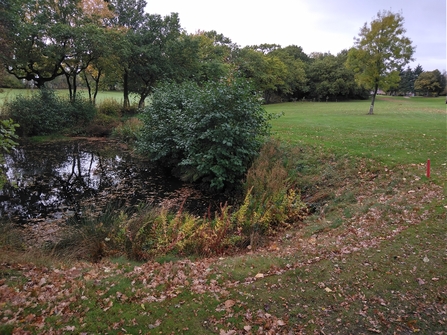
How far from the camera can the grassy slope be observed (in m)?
4.18

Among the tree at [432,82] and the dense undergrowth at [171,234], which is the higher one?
the tree at [432,82]

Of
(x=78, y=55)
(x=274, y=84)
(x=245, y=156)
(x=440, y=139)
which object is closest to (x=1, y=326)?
(x=245, y=156)

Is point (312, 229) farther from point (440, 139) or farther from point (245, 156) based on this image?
point (440, 139)

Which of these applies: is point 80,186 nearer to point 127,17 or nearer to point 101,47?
point 101,47

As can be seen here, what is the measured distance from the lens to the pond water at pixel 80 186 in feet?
35.6

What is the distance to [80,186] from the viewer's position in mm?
13633

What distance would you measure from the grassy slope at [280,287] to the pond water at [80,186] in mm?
3538

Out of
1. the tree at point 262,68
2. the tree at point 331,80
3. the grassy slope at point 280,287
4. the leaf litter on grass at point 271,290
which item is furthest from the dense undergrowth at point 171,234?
the tree at point 331,80

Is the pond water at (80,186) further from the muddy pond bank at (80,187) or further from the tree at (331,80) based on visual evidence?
the tree at (331,80)

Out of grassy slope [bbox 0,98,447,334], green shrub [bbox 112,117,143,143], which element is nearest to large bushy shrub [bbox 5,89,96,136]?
green shrub [bbox 112,117,143,143]

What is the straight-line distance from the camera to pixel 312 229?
330 inches

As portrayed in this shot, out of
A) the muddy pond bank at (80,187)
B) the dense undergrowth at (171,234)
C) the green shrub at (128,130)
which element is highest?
the green shrub at (128,130)

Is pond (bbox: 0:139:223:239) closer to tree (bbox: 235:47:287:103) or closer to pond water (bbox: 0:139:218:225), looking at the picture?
pond water (bbox: 0:139:218:225)

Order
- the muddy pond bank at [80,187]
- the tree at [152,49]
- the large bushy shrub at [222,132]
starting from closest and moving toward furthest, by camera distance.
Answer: the muddy pond bank at [80,187], the large bushy shrub at [222,132], the tree at [152,49]
